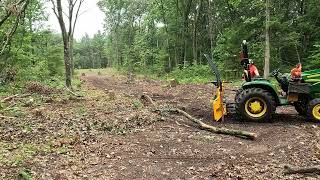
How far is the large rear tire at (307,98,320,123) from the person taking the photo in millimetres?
8859

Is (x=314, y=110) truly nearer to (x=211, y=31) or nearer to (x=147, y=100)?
(x=147, y=100)

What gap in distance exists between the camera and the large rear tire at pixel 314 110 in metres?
8.86

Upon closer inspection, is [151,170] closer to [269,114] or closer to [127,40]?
[269,114]

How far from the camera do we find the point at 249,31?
23.9 m

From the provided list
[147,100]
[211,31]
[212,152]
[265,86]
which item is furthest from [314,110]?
[211,31]

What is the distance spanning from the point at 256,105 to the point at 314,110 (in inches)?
56.8

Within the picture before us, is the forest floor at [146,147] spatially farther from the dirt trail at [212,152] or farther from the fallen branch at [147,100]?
the fallen branch at [147,100]

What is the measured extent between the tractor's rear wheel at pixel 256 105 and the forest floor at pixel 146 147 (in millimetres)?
248

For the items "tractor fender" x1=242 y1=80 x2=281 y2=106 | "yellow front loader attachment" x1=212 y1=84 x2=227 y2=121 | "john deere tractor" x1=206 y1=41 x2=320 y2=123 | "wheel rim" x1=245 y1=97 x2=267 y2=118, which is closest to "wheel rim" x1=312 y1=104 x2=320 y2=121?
"john deere tractor" x1=206 y1=41 x2=320 y2=123

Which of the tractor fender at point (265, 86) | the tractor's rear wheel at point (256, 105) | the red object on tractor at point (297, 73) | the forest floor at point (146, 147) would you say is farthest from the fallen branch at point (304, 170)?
the red object on tractor at point (297, 73)

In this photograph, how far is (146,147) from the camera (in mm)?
7352

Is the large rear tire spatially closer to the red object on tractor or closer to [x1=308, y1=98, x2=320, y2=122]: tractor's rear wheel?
[x1=308, y1=98, x2=320, y2=122]: tractor's rear wheel

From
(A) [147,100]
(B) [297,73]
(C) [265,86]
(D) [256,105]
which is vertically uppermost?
(B) [297,73]

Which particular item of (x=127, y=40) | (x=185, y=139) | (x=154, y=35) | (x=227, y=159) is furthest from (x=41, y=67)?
(x=127, y=40)
